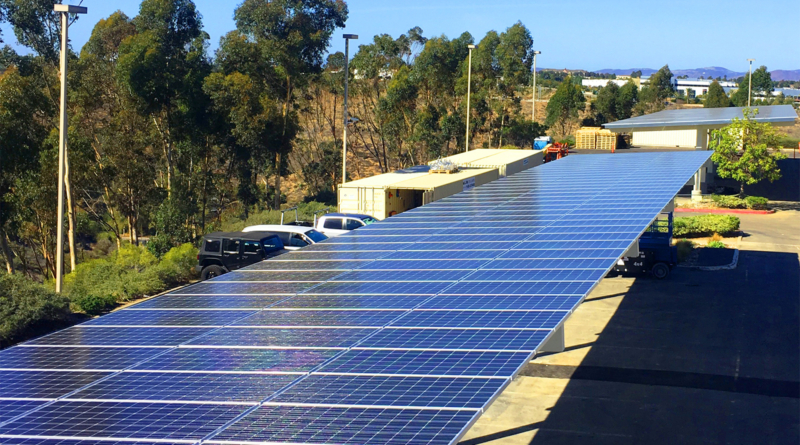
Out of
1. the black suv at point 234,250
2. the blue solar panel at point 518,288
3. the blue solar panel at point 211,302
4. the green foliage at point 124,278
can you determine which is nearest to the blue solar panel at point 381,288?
the blue solar panel at point 518,288

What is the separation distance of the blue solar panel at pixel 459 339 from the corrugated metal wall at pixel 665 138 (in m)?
53.1

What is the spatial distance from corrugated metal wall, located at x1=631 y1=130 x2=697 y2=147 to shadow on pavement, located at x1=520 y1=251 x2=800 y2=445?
110 feet

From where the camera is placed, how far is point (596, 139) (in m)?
65.1

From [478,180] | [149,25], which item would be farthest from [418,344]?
[149,25]

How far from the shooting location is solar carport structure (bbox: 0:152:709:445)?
7.99 m

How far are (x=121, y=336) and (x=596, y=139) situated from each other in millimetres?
58254

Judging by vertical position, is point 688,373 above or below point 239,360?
below

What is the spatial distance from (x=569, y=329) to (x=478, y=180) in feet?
52.5

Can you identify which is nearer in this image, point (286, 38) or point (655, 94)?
point (286, 38)

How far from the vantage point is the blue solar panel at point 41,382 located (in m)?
9.32

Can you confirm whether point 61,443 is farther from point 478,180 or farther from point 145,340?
Answer: point 478,180

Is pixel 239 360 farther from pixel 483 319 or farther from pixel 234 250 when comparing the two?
pixel 234 250

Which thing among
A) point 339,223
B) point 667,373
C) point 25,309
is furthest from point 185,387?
point 339,223

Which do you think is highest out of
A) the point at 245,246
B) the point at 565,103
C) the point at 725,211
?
the point at 565,103
